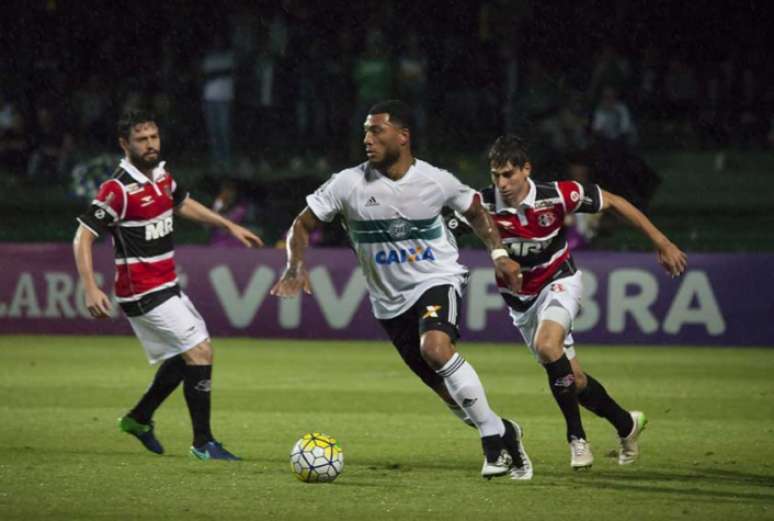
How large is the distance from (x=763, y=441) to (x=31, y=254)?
9.97 metres

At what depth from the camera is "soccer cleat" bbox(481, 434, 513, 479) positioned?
25.5 ft

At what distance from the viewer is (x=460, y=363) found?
26.0ft

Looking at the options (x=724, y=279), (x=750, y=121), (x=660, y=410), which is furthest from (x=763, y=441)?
(x=750, y=121)

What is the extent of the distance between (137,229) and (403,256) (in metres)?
1.92

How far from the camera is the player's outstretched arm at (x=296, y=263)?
7832 millimetres

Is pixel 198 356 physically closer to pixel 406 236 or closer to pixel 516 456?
pixel 406 236

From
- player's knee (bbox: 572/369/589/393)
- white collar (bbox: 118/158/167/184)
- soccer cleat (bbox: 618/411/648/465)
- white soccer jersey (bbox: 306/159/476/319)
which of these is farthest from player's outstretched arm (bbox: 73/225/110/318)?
soccer cleat (bbox: 618/411/648/465)

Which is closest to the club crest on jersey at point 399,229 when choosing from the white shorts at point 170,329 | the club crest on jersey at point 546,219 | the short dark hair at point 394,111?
the short dark hair at point 394,111

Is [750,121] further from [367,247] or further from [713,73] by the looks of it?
[367,247]

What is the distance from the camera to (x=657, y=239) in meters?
8.59

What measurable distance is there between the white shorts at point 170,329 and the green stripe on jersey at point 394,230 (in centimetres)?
151

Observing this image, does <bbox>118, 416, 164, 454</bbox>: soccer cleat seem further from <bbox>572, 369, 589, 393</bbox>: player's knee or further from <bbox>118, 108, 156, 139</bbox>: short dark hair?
<bbox>572, 369, 589, 393</bbox>: player's knee

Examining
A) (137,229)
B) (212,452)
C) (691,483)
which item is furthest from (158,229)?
(691,483)

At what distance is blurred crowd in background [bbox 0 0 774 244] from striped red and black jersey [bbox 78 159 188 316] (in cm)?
917
